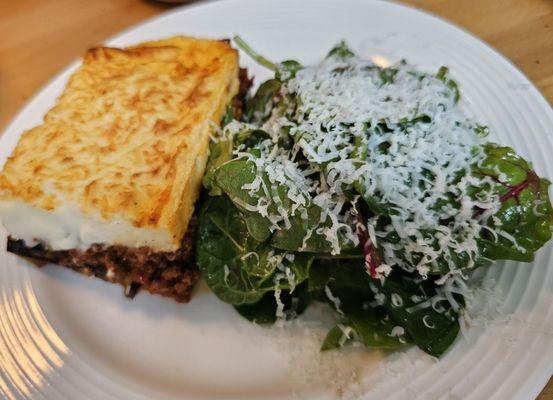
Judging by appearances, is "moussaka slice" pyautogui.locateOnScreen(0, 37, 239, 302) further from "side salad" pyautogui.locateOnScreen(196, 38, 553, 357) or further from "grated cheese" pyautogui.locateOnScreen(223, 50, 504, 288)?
"grated cheese" pyautogui.locateOnScreen(223, 50, 504, 288)

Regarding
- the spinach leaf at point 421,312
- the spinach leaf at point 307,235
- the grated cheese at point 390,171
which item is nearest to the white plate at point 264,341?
the spinach leaf at point 421,312

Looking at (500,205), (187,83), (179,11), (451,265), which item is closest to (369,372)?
(451,265)

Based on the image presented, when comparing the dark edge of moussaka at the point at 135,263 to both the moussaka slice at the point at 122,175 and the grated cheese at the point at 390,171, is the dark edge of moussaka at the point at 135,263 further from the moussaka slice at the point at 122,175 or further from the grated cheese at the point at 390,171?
the grated cheese at the point at 390,171

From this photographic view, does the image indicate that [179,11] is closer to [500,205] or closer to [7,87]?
[7,87]

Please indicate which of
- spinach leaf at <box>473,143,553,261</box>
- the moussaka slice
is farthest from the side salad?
the moussaka slice

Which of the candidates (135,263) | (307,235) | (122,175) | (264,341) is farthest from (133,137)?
(264,341)
